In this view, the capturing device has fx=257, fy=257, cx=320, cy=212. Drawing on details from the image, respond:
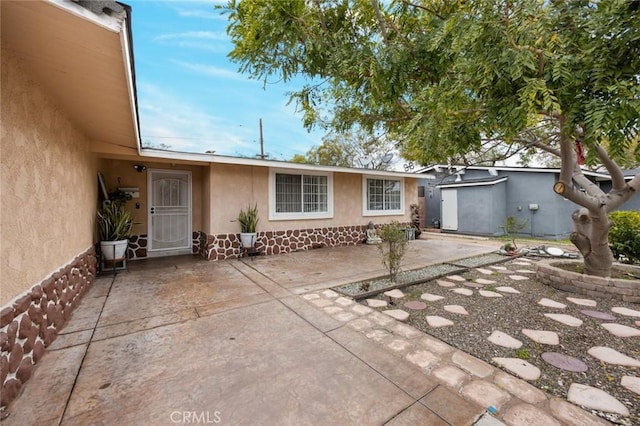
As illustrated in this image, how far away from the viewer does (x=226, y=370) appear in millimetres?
2104

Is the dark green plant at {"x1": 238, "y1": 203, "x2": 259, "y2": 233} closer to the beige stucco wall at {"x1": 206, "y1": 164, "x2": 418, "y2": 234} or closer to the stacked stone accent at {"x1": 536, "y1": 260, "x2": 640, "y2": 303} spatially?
the beige stucco wall at {"x1": 206, "y1": 164, "x2": 418, "y2": 234}

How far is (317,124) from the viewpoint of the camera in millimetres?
5664

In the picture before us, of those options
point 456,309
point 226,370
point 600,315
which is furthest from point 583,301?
point 226,370

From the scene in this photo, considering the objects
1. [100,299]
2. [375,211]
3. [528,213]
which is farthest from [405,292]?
[528,213]

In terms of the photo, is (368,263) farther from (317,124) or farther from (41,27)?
(41,27)

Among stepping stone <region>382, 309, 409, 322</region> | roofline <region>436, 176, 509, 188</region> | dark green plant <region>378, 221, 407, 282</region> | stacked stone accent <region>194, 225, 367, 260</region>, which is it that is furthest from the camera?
roofline <region>436, 176, 509, 188</region>

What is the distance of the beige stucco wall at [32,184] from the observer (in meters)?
1.92

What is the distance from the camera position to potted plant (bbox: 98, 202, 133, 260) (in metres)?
5.13

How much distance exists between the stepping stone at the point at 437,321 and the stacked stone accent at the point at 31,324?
11.9 ft

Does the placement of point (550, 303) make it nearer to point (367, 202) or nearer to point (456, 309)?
point (456, 309)

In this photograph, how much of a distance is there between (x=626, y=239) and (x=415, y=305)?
548 cm

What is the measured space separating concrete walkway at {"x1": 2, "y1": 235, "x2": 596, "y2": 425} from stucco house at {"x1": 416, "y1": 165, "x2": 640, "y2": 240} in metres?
9.54

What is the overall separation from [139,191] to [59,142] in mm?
3998

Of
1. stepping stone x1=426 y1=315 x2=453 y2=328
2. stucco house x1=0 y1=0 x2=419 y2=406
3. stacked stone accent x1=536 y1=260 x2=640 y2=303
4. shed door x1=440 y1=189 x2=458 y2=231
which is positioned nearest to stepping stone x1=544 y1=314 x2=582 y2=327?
stacked stone accent x1=536 y1=260 x2=640 y2=303
